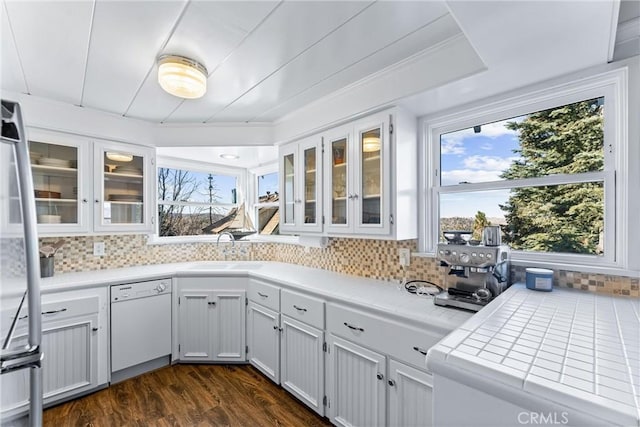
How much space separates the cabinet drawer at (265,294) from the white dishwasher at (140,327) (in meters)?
0.78

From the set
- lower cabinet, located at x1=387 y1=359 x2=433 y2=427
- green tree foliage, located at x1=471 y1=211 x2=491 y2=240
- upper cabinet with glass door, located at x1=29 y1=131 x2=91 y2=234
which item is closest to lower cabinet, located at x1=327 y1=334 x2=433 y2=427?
lower cabinet, located at x1=387 y1=359 x2=433 y2=427

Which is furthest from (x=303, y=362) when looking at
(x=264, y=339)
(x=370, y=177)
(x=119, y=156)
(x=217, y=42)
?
(x=119, y=156)

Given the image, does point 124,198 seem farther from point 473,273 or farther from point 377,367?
point 473,273

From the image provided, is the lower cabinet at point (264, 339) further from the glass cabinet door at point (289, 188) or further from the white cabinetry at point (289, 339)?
the glass cabinet door at point (289, 188)

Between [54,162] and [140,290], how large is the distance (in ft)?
4.11

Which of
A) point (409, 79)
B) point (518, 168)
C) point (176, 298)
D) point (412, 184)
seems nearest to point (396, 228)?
point (412, 184)

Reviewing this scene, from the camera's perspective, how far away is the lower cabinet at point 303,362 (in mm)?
1852

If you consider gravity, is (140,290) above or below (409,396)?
above

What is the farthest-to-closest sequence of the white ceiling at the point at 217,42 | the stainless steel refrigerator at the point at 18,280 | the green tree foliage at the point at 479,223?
the green tree foliage at the point at 479,223
the white ceiling at the point at 217,42
the stainless steel refrigerator at the point at 18,280

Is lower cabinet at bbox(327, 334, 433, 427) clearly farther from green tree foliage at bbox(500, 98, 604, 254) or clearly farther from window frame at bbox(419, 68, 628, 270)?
green tree foliage at bbox(500, 98, 604, 254)

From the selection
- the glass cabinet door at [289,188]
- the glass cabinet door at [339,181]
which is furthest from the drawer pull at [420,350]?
the glass cabinet door at [289,188]

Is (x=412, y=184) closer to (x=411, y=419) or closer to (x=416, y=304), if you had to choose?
(x=416, y=304)

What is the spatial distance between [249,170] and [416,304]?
2.86m

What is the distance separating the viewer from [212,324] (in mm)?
2559
